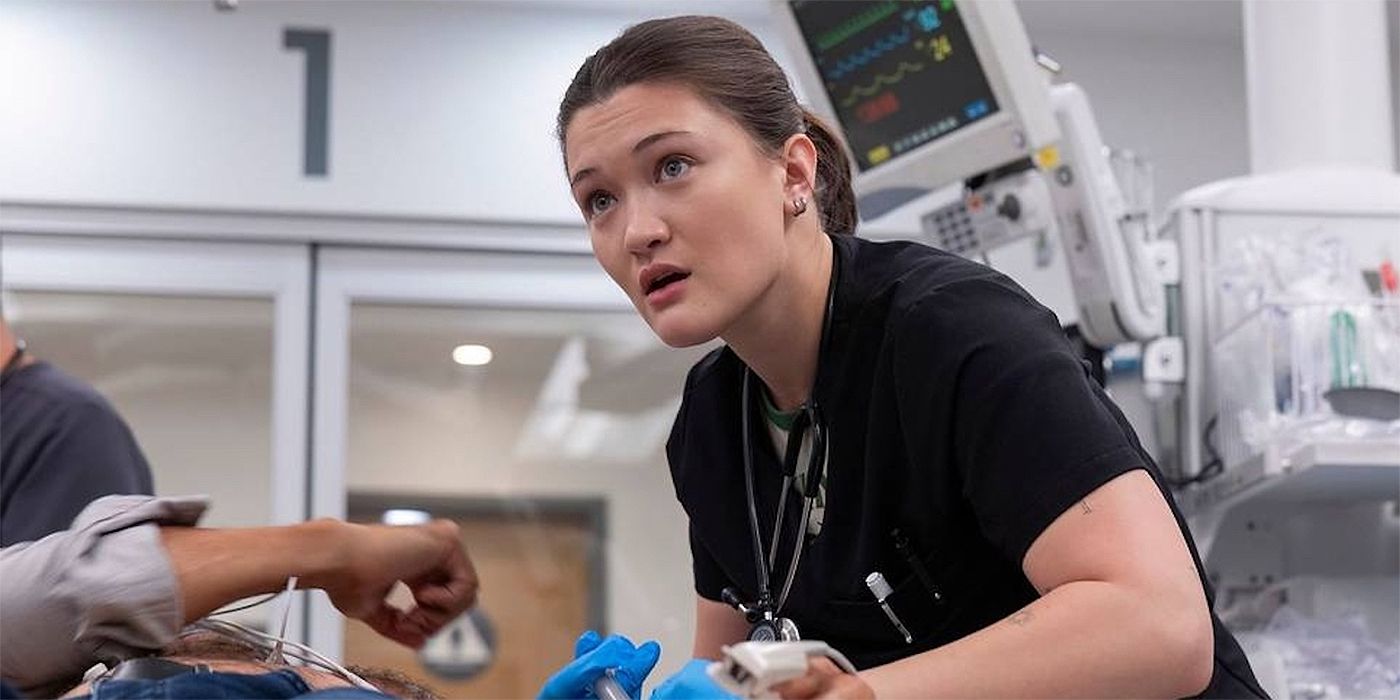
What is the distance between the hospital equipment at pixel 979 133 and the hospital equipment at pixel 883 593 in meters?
1.59

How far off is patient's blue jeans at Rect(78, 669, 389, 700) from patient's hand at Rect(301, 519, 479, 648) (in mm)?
266

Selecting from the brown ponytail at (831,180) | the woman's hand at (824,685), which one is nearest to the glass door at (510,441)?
the brown ponytail at (831,180)

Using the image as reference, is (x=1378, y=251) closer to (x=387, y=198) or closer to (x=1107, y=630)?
(x=387, y=198)

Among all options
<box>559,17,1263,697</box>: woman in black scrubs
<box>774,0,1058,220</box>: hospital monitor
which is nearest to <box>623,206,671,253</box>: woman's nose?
<box>559,17,1263,697</box>: woman in black scrubs

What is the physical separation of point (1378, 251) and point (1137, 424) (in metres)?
0.53

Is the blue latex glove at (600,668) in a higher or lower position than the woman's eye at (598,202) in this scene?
lower

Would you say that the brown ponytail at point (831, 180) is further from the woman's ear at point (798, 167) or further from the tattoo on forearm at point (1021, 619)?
the tattoo on forearm at point (1021, 619)

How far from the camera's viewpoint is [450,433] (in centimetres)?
403

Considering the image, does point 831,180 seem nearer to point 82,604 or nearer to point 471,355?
point 82,604

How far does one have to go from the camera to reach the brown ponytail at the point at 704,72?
5.22 feet

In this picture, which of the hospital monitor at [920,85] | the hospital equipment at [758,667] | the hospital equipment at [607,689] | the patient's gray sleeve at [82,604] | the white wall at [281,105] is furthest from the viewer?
the white wall at [281,105]

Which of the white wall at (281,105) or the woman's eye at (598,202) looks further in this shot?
the white wall at (281,105)

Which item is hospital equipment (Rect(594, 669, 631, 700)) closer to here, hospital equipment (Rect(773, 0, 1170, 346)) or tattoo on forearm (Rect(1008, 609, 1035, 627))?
tattoo on forearm (Rect(1008, 609, 1035, 627))

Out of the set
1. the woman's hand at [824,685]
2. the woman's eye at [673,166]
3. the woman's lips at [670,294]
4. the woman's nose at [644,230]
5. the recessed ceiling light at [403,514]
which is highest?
the woman's eye at [673,166]
